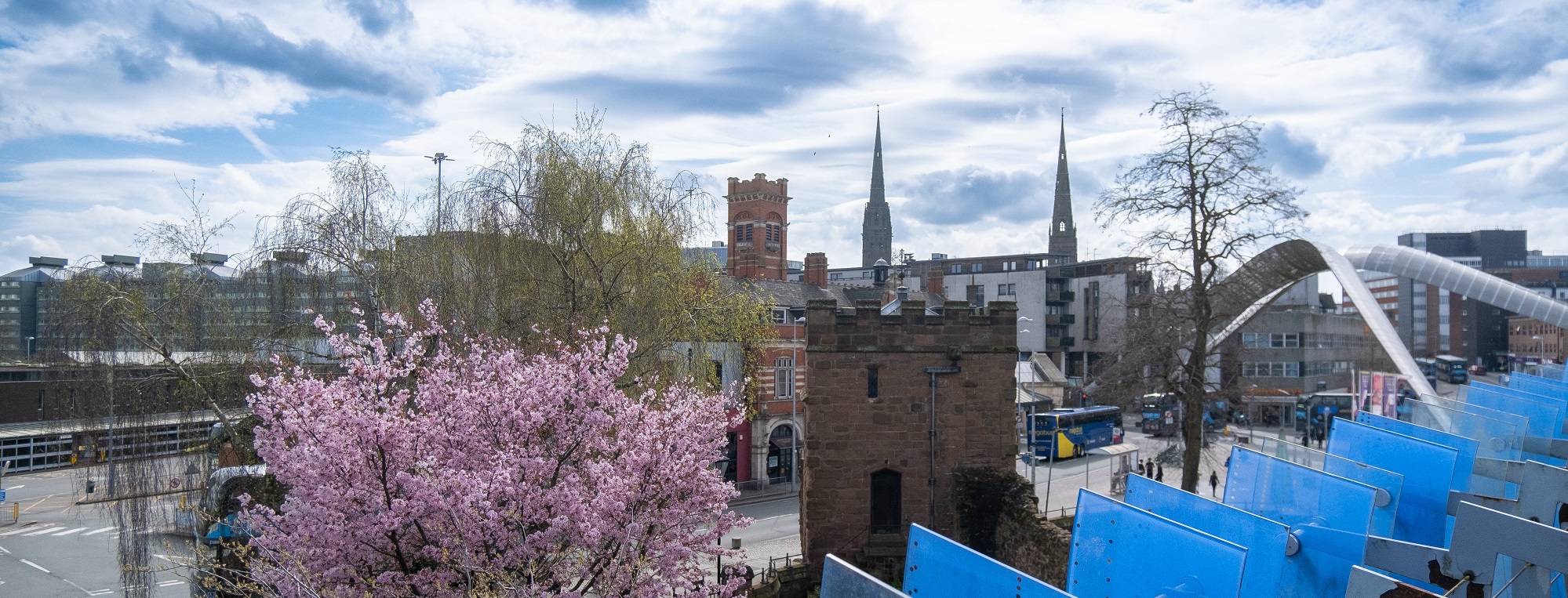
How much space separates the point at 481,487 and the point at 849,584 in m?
5.17

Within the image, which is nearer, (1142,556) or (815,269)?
(1142,556)

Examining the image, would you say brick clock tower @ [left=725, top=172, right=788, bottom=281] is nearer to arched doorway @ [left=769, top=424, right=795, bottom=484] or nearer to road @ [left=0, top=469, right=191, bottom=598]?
arched doorway @ [left=769, top=424, right=795, bottom=484]

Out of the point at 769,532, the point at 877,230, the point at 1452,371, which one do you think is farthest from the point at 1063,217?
the point at 769,532

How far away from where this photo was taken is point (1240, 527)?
8.96m

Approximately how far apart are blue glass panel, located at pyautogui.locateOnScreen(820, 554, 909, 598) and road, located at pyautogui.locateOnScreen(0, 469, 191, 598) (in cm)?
1519

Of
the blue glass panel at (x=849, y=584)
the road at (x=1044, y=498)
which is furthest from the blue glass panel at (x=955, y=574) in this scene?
the road at (x=1044, y=498)

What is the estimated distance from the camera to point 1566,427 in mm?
18922

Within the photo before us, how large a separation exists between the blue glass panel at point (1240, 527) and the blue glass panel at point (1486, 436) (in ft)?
17.0

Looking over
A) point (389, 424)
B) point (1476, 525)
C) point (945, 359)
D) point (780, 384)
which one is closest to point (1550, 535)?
point (1476, 525)

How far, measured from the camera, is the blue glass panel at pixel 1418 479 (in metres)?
11.8

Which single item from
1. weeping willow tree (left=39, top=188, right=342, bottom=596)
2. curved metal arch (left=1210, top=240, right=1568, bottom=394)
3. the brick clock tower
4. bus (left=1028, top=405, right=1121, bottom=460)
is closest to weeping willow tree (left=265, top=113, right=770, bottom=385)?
weeping willow tree (left=39, top=188, right=342, bottom=596)

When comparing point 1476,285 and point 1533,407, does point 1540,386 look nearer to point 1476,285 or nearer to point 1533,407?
point 1533,407

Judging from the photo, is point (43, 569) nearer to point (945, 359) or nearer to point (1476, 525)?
point (945, 359)

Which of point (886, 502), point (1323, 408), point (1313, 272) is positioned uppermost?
point (1313, 272)
